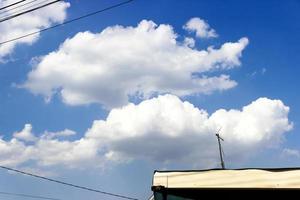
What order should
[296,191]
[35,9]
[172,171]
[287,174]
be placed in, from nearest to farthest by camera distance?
[296,191], [287,174], [172,171], [35,9]

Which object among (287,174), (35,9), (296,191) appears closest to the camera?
(296,191)

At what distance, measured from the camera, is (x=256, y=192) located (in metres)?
6.31

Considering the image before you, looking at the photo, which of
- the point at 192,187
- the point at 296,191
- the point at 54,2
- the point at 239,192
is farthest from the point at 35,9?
the point at 296,191

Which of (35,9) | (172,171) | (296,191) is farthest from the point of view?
(35,9)

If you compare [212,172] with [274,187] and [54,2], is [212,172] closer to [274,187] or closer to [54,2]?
[274,187]

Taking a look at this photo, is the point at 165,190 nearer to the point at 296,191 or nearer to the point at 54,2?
the point at 296,191

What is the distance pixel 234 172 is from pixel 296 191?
1.11 m

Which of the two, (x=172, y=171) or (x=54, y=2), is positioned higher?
(x=54, y=2)

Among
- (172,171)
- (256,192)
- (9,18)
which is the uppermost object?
(9,18)

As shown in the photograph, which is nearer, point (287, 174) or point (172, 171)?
point (287, 174)

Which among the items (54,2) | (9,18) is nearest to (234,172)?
(54,2)

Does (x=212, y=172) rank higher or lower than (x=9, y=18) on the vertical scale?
lower

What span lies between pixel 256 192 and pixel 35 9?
5814 mm

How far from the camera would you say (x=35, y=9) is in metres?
8.73
